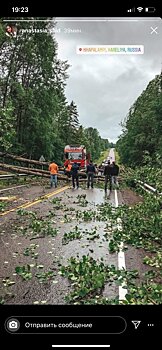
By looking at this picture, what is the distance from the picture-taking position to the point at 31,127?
13.0 meters

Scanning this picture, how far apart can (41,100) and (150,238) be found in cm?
1082

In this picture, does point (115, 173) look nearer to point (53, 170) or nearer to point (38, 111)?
point (53, 170)
